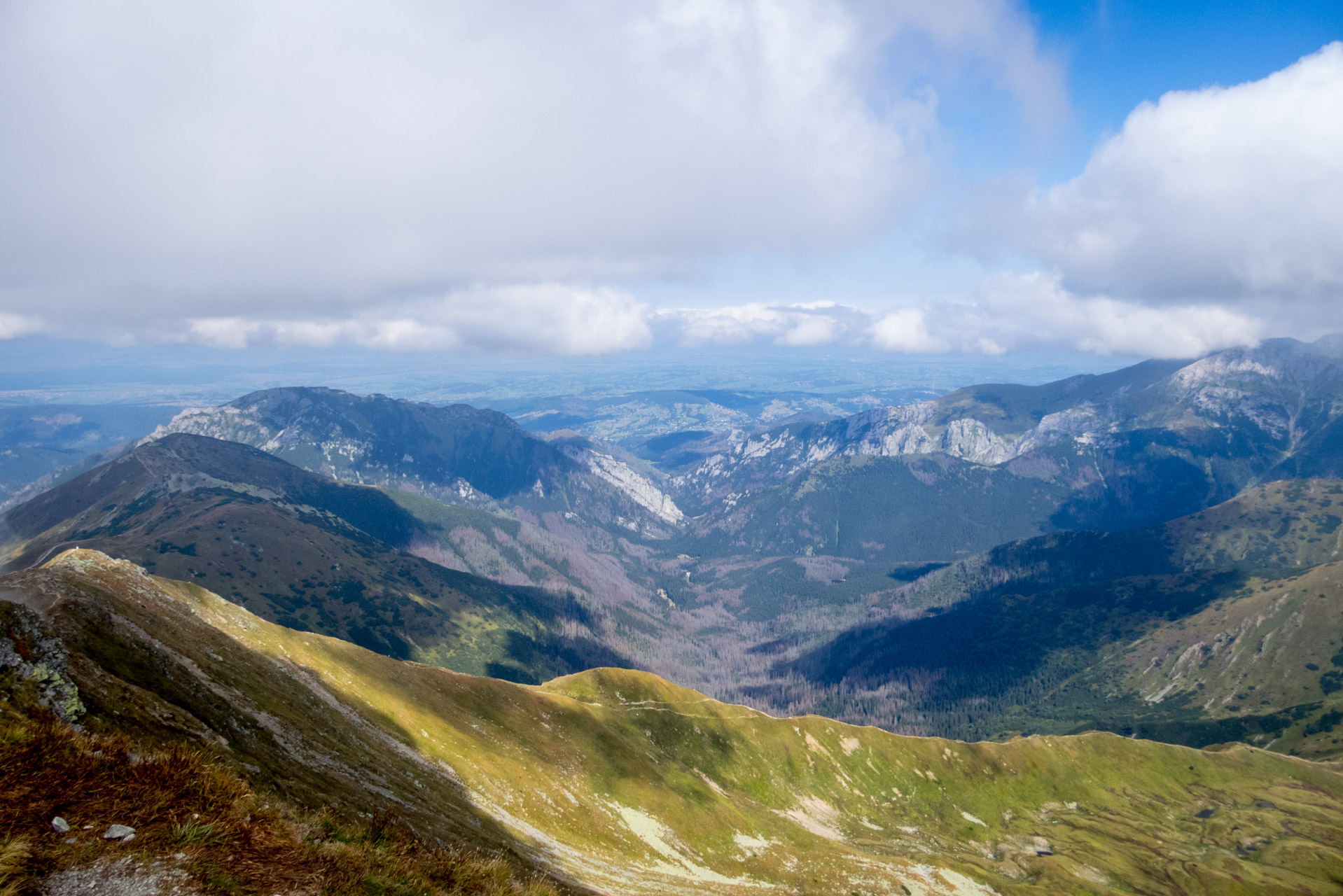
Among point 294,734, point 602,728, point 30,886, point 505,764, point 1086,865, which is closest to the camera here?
point 30,886

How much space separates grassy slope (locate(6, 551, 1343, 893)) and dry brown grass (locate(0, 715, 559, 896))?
124 ft

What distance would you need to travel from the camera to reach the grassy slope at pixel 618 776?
65.4m

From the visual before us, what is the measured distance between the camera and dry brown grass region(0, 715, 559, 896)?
12.1m

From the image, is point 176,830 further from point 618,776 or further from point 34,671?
point 618,776

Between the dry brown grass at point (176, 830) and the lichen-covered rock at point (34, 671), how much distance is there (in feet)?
66.6

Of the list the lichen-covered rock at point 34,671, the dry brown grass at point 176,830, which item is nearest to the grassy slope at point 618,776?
the lichen-covered rock at point 34,671

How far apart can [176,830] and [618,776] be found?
126m

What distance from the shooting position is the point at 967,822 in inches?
7259

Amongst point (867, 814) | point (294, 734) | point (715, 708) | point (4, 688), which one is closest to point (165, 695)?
point (294, 734)

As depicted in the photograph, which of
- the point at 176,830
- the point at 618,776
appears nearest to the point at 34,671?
the point at 176,830

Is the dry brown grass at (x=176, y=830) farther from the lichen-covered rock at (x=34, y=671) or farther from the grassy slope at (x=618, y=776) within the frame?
the grassy slope at (x=618, y=776)

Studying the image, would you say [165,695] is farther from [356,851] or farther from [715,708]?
[715,708]

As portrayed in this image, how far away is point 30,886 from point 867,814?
19980 cm

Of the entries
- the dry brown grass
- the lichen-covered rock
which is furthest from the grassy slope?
the dry brown grass
